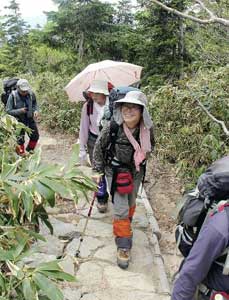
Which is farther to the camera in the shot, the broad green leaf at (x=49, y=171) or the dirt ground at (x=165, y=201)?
the dirt ground at (x=165, y=201)

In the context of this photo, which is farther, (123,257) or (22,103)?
(22,103)

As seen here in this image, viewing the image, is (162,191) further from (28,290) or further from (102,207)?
(28,290)

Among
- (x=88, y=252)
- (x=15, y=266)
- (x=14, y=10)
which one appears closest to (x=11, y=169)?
(x=15, y=266)

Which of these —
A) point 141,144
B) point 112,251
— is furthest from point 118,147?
point 112,251

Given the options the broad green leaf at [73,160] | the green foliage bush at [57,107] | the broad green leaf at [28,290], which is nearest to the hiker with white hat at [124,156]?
the broad green leaf at [73,160]

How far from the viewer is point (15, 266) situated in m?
2.30

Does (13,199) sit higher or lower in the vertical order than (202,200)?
lower

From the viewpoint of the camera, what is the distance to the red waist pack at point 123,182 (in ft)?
13.8

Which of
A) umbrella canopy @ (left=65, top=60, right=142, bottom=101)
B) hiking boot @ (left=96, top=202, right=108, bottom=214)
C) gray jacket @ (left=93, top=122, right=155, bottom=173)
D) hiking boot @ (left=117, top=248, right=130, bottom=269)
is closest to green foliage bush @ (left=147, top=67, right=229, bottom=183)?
umbrella canopy @ (left=65, top=60, right=142, bottom=101)

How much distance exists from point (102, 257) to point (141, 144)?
1.25 metres

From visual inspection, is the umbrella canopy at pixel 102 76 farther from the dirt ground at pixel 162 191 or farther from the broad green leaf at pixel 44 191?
the broad green leaf at pixel 44 191

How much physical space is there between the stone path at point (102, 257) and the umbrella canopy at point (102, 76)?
152 cm

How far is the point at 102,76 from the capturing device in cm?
588

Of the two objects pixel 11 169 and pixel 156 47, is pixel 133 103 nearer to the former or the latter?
pixel 11 169
